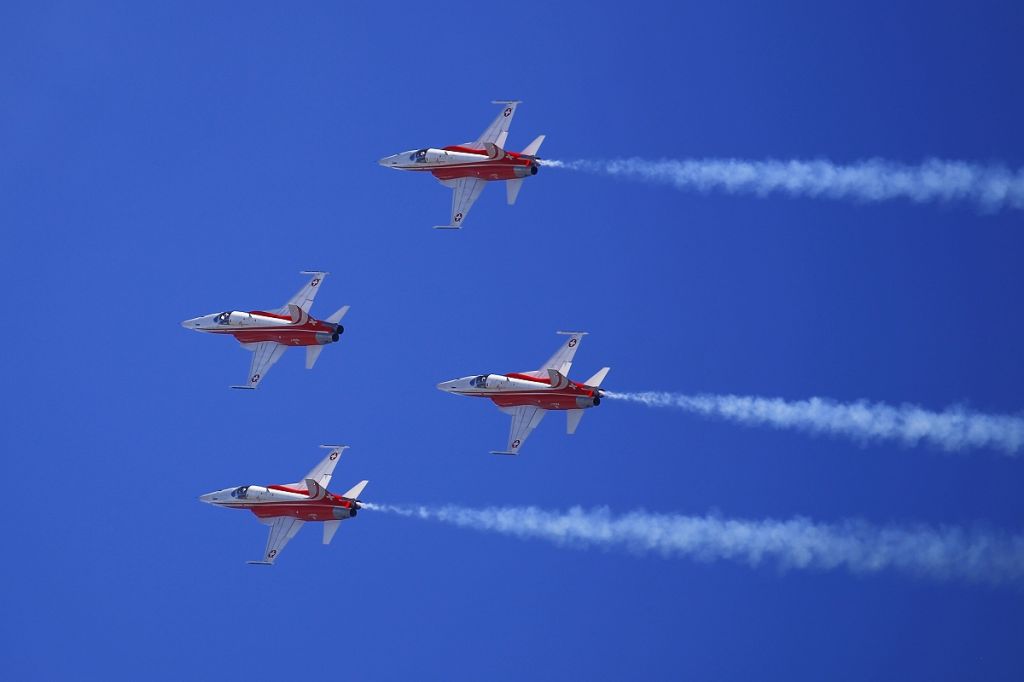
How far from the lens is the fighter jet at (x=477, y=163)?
8069cm

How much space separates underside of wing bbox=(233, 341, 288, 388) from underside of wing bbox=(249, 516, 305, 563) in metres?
5.71

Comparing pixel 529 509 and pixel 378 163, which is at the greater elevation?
pixel 378 163

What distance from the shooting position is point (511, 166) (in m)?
80.8

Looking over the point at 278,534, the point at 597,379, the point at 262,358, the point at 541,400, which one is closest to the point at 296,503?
the point at 278,534

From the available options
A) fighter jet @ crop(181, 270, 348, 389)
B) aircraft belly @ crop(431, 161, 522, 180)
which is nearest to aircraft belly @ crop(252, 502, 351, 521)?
fighter jet @ crop(181, 270, 348, 389)

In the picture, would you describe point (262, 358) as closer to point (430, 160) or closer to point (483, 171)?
point (430, 160)

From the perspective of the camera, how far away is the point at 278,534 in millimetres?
81500

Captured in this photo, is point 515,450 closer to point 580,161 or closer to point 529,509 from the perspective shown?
point 529,509

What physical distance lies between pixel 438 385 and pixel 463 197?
7.71 meters

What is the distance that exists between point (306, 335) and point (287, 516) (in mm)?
7176

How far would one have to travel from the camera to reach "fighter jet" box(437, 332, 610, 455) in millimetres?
77500

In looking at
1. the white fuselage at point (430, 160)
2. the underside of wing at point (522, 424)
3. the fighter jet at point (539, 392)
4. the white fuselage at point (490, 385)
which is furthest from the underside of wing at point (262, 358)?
the underside of wing at point (522, 424)

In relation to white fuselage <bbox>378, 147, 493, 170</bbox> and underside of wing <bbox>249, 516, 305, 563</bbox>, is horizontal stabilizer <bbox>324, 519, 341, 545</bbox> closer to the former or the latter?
underside of wing <bbox>249, 516, 305, 563</bbox>

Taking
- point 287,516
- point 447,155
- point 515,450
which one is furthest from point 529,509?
point 447,155
